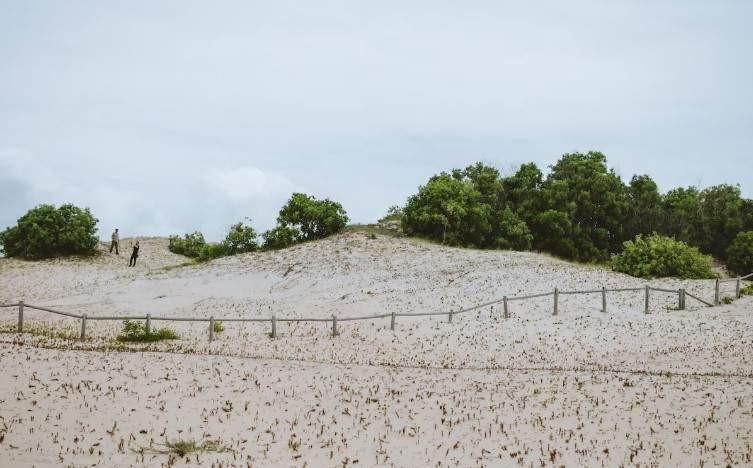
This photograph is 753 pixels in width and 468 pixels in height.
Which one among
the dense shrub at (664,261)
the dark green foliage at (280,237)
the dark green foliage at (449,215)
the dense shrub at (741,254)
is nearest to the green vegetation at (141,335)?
the dark green foliage at (280,237)

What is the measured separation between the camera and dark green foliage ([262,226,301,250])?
2120 inches

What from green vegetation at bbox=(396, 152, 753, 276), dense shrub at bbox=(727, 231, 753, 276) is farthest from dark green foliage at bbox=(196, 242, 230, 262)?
dense shrub at bbox=(727, 231, 753, 276)

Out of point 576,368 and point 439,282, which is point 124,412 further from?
point 439,282

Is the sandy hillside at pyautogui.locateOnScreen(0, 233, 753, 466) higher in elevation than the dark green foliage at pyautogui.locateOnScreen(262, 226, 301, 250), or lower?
lower

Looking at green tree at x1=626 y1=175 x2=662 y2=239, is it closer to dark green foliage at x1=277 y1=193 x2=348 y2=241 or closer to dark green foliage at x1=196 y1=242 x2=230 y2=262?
dark green foliage at x1=277 y1=193 x2=348 y2=241

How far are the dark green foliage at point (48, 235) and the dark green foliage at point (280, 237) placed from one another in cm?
1647

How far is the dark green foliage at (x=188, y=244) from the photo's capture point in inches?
2685

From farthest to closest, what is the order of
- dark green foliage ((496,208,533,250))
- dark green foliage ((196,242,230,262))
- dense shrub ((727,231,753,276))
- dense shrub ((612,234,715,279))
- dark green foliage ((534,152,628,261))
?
dense shrub ((727,231,753,276))
dark green foliage ((534,152,628,261))
dark green foliage ((496,208,533,250))
dark green foliage ((196,242,230,262))
dense shrub ((612,234,715,279))

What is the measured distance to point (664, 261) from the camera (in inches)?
1706

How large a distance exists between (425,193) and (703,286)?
74.8 feet

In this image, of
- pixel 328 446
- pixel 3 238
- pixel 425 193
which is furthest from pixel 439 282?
pixel 3 238

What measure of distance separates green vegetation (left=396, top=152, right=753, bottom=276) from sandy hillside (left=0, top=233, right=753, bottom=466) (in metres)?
14.0

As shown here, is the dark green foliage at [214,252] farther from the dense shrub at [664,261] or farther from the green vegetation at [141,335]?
the dense shrub at [664,261]

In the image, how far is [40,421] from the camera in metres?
15.5
